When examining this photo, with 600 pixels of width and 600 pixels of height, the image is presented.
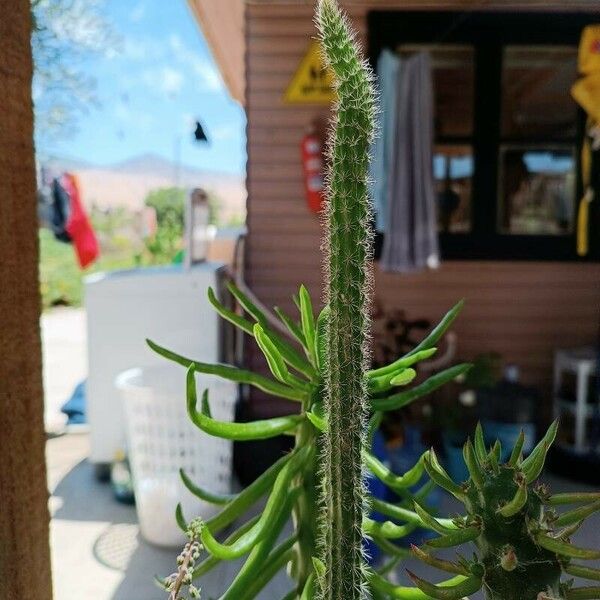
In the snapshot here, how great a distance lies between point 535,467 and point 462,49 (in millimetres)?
→ 4775

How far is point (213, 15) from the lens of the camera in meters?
6.19

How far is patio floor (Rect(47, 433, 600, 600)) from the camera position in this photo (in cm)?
307

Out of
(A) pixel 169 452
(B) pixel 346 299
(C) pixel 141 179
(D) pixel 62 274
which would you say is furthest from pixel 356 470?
(C) pixel 141 179

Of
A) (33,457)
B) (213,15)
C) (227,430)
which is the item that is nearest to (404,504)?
(227,430)

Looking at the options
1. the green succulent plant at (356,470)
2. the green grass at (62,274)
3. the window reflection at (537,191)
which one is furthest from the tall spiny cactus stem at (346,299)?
the green grass at (62,274)

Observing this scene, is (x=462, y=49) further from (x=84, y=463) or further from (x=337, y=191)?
(x=337, y=191)

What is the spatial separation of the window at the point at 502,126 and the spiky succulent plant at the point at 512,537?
4.41 metres

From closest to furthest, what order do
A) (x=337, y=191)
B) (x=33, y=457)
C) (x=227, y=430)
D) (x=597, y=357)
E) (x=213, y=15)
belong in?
(x=337, y=191)
(x=227, y=430)
(x=33, y=457)
(x=597, y=357)
(x=213, y=15)

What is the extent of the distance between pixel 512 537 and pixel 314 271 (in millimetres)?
4627

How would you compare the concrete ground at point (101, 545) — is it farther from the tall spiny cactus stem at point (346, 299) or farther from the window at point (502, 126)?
the tall spiny cactus stem at point (346, 299)

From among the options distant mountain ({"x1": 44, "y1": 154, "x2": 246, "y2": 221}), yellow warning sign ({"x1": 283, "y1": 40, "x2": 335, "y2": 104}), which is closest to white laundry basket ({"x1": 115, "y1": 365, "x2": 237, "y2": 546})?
yellow warning sign ({"x1": 283, "y1": 40, "x2": 335, "y2": 104})

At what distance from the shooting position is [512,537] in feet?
1.51

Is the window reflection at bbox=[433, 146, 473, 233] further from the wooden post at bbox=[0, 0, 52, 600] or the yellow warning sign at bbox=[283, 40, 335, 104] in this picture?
the wooden post at bbox=[0, 0, 52, 600]

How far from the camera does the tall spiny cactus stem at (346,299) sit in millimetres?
403
